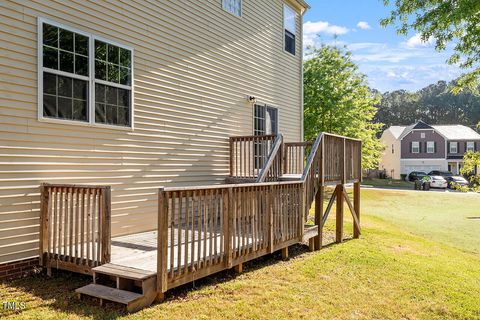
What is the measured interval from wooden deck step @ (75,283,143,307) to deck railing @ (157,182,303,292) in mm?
327

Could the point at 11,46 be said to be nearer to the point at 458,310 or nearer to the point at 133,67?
the point at 133,67

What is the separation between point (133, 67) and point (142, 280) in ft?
13.7

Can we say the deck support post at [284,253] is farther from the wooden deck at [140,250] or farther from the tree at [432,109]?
the tree at [432,109]

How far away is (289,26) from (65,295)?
35.8ft

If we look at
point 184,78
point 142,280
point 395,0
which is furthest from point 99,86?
point 395,0

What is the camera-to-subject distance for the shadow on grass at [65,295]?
13.0 feet

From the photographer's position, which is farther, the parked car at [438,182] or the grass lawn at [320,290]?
the parked car at [438,182]

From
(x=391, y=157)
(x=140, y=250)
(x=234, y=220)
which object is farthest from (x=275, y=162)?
(x=391, y=157)

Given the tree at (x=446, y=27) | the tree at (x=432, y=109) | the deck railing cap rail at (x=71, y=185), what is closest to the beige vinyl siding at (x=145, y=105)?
the deck railing cap rail at (x=71, y=185)

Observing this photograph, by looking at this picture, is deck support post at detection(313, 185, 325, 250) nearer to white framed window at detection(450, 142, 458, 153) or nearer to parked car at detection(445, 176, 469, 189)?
parked car at detection(445, 176, 469, 189)

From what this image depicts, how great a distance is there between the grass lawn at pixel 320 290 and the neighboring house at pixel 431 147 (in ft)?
122

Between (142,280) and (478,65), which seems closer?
(142,280)

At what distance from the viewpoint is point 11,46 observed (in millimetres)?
4996

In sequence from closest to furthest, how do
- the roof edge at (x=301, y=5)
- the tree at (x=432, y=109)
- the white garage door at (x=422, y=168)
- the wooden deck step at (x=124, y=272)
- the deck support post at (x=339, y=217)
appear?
the wooden deck step at (x=124, y=272), the deck support post at (x=339, y=217), the roof edge at (x=301, y=5), the white garage door at (x=422, y=168), the tree at (x=432, y=109)
